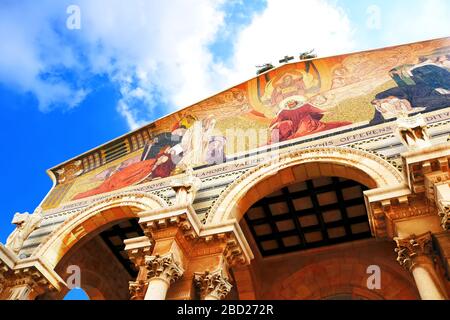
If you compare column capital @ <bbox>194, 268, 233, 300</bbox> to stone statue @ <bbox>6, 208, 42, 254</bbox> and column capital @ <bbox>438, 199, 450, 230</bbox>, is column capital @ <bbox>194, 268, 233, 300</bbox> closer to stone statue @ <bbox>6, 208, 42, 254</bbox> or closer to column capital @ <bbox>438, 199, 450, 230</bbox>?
column capital @ <bbox>438, 199, 450, 230</bbox>

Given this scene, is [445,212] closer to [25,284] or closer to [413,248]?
[413,248]

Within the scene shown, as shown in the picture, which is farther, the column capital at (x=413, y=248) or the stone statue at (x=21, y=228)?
the stone statue at (x=21, y=228)

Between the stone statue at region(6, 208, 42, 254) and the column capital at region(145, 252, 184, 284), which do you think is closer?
the column capital at region(145, 252, 184, 284)

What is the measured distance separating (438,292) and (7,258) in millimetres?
10389

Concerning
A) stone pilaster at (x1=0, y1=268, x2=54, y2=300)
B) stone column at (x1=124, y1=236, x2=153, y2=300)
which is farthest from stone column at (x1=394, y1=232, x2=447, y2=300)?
stone pilaster at (x1=0, y1=268, x2=54, y2=300)

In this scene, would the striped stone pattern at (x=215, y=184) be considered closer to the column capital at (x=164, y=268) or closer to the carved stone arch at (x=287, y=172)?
the carved stone arch at (x=287, y=172)

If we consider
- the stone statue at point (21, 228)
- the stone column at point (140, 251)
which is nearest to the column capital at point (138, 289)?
the stone column at point (140, 251)

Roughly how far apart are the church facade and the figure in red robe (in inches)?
2.3

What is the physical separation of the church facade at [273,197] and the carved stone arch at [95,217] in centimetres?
4

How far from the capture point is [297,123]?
44.5ft

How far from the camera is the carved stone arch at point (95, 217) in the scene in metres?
12.8

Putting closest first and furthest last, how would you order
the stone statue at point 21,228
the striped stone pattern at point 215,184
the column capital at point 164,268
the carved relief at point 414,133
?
the column capital at point 164,268 → the carved relief at point 414,133 → the striped stone pattern at point 215,184 → the stone statue at point 21,228

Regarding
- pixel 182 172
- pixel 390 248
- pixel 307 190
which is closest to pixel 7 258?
pixel 182 172

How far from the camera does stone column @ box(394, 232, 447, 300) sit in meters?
7.91
